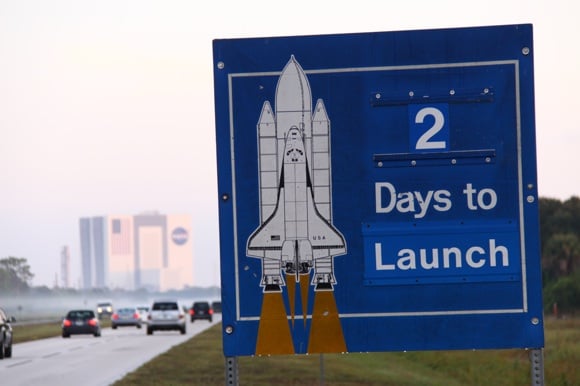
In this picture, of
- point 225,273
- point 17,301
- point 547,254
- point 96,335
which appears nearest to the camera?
point 225,273

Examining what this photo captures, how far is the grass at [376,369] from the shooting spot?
2675 centimetres

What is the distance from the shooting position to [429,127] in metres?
7.71

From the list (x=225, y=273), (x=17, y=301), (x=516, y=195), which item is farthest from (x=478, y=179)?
(x=17, y=301)

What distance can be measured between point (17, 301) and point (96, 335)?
63.4 m

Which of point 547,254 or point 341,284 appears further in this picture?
point 547,254

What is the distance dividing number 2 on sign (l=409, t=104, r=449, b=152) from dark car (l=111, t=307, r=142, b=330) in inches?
2977

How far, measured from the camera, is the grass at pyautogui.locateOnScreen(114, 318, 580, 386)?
87.9 feet

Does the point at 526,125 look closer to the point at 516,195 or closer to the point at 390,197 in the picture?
the point at 516,195

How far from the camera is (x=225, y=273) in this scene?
7.57 metres

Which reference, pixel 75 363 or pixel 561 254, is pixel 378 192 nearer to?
pixel 75 363

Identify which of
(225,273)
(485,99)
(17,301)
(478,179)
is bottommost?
(17,301)

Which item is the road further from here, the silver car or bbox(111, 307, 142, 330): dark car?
bbox(111, 307, 142, 330): dark car

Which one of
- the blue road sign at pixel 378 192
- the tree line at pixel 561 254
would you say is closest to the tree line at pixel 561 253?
the tree line at pixel 561 254

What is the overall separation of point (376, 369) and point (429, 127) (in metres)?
24.9
